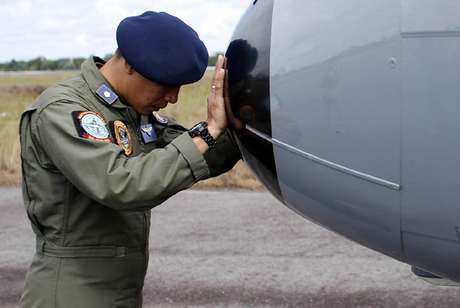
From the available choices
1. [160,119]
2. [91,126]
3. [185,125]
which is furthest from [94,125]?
[185,125]

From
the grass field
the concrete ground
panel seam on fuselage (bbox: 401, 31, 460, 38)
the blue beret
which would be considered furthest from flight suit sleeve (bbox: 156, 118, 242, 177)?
the grass field

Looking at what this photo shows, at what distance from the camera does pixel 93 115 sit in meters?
2.24

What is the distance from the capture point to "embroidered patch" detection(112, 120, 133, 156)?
2348mm

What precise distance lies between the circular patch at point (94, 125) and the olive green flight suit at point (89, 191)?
30 millimetres

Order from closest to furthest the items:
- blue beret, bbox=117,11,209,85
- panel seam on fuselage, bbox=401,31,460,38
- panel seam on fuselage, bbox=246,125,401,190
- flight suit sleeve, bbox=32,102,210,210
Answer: panel seam on fuselage, bbox=401,31,460,38
panel seam on fuselage, bbox=246,125,401,190
flight suit sleeve, bbox=32,102,210,210
blue beret, bbox=117,11,209,85

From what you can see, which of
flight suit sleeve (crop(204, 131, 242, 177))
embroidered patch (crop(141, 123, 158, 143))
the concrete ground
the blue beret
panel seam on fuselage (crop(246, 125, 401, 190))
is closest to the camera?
panel seam on fuselage (crop(246, 125, 401, 190))

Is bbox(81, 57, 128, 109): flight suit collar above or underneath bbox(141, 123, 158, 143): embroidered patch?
above

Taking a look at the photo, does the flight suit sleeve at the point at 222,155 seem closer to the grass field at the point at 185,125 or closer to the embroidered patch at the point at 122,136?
the embroidered patch at the point at 122,136

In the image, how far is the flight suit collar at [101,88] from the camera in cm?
238

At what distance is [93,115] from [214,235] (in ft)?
13.7

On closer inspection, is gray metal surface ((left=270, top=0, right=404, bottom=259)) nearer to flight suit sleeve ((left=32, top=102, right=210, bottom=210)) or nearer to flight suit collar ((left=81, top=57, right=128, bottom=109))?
flight suit sleeve ((left=32, top=102, right=210, bottom=210))

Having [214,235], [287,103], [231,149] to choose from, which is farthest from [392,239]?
[214,235]

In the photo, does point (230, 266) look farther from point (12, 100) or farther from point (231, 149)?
point (12, 100)

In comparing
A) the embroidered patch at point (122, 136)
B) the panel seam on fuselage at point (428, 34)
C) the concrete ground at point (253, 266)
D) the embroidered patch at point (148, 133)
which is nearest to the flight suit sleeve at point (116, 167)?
the embroidered patch at point (122, 136)
